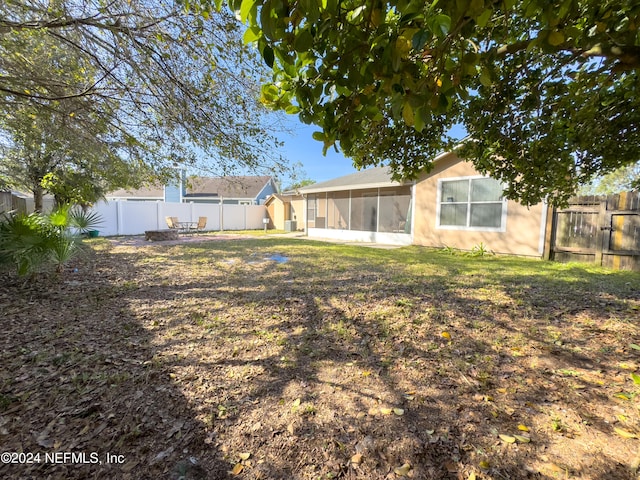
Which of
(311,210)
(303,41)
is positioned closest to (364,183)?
(311,210)

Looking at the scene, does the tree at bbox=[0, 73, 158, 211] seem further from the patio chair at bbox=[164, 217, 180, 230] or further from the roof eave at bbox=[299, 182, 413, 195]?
the roof eave at bbox=[299, 182, 413, 195]

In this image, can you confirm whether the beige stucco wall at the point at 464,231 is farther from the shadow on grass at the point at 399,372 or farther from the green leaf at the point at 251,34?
the green leaf at the point at 251,34

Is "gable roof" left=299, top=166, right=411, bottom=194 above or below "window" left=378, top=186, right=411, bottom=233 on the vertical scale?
above

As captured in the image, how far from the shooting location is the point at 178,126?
485 cm

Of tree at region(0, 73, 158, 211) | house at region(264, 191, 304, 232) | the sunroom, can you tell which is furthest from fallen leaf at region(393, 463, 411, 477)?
house at region(264, 191, 304, 232)

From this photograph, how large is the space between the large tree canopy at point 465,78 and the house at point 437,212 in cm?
281

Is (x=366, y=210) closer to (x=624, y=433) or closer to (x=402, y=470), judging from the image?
(x=624, y=433)

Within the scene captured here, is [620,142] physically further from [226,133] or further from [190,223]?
[190,223]

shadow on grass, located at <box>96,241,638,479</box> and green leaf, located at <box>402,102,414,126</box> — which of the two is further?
shadow on grass, located at <box>96,241,638,479</box>

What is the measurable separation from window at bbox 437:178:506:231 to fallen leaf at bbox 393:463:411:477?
8846mm

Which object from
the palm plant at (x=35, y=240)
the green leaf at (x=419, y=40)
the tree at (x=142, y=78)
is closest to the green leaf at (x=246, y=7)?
the green leaf at (x=419, y=40)

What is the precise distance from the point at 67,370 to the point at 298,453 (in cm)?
223

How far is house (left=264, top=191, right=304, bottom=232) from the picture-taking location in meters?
21.3

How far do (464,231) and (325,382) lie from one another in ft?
28.9
